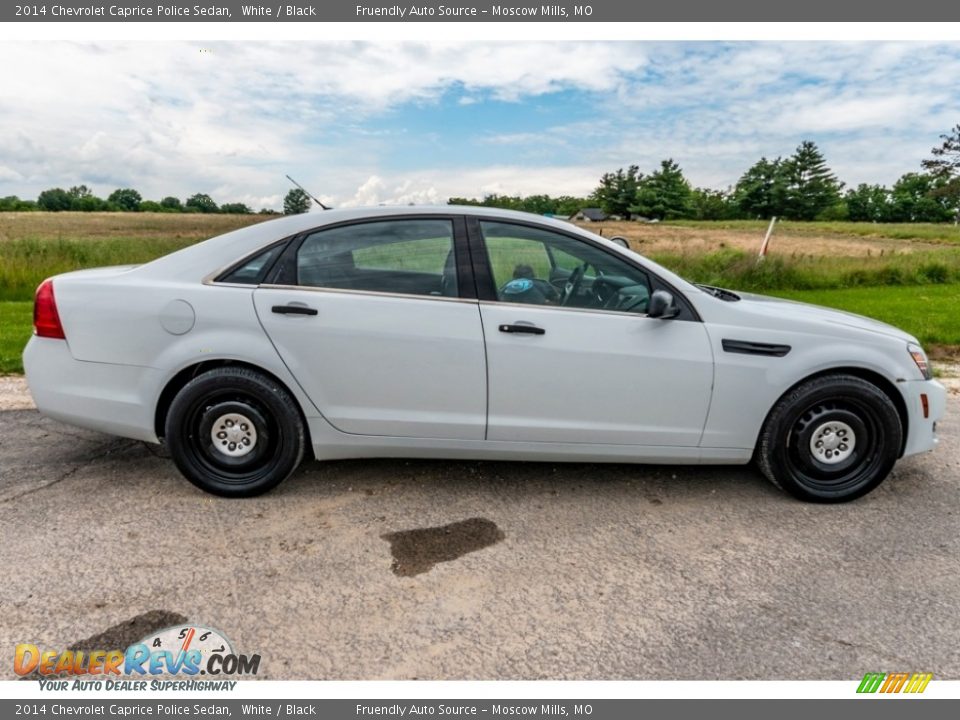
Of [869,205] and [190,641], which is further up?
[869,205]

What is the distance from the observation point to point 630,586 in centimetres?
274

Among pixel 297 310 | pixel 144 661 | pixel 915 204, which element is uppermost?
pixel 915 204

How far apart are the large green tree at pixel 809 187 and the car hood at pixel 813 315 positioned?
91.4 meters

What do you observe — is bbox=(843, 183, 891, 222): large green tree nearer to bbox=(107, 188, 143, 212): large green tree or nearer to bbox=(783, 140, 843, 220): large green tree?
bbox=(783, 140, 843, 220): large green tree

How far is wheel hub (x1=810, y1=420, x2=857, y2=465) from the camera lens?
3.51 meters

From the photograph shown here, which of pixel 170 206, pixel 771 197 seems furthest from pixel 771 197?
pixel 170 206

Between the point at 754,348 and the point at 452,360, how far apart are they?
65.4 inches

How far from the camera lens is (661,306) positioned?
3.27m

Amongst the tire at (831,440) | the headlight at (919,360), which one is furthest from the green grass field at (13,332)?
the headlight at (919,360)

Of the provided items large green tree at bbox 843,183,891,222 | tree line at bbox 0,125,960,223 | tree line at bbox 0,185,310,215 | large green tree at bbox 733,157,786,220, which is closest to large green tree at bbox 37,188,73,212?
tree line at bbox 0,185,310,215

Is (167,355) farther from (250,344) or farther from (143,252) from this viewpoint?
(143,252)

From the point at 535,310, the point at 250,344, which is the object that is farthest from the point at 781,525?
the point at 250,344

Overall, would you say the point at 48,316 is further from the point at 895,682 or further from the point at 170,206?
the point at 170,206

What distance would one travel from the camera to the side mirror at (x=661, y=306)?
327cm
